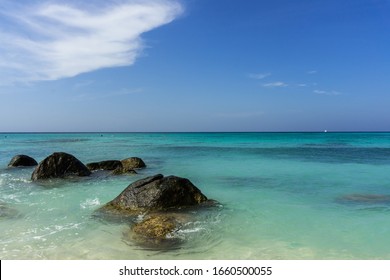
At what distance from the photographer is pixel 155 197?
955 cm

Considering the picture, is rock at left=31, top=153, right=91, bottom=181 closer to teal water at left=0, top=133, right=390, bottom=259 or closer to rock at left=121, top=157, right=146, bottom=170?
teal water at left=0, top=133, right=390, bottom=259

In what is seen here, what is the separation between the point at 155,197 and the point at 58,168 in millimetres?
7882

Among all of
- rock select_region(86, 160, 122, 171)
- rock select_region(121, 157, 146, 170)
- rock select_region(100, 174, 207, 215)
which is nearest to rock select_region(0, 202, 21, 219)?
rock select_region(100, 174, 207, 215)

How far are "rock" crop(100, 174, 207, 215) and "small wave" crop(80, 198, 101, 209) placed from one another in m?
0.72

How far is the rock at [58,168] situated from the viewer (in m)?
15.3

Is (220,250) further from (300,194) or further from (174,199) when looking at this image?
(300,194)

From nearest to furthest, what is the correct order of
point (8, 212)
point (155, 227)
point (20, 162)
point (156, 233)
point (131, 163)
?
point (156, 233), point (155, 227), point (8, 212), point (131, 163), point (20, 162)

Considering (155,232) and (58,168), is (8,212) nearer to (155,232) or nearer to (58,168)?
(155,232)

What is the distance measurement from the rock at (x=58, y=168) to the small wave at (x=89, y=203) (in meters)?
4.99

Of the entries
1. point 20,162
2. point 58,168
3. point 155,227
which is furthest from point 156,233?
point 20,162

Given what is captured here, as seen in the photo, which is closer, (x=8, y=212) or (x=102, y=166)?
(x=8, y=212)

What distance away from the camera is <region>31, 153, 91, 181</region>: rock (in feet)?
50.1

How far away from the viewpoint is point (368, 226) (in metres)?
8.45

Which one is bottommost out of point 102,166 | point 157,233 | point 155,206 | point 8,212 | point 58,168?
point 8,212
